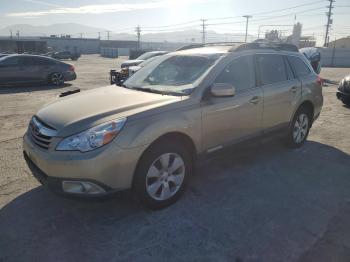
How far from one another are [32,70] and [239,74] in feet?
39.9

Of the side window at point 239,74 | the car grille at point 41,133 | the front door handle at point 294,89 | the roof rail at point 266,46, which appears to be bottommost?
the car grille at point 41,133

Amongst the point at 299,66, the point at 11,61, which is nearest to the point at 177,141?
the point at 299,66

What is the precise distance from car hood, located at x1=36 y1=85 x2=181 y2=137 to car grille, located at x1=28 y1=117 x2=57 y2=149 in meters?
0.05

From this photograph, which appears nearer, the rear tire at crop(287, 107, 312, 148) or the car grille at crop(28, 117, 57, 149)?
the car grille at crop(28, 117, 57, 149)

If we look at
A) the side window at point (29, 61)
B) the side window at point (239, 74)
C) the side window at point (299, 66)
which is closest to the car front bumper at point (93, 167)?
the side window at point (239, 74)

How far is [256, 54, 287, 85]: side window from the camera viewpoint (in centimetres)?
469

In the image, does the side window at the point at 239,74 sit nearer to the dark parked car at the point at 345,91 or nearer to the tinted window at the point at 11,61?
the dark parked car at the point at 345,91

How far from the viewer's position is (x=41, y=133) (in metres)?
→ 3.34

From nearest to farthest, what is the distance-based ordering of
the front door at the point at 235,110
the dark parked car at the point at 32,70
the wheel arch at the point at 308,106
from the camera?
the front door at the point at 235,110, the wheel arch at the point at 308,106, the dark parked car at the point at 32,70

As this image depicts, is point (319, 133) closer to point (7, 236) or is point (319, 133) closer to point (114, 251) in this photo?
point (114, 251)

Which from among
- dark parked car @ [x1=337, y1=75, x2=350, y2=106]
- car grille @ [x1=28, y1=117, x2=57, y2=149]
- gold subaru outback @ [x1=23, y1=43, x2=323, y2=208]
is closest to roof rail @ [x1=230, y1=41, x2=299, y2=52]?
gold subaru outback @ [x1=23, y1=43, x2=323, y2=208]

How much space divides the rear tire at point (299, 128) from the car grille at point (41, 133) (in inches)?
153

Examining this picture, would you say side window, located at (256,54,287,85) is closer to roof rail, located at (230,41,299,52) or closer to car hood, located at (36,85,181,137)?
roof rail, located at (230,41,299,52)

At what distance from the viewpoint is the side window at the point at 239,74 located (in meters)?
4.11
